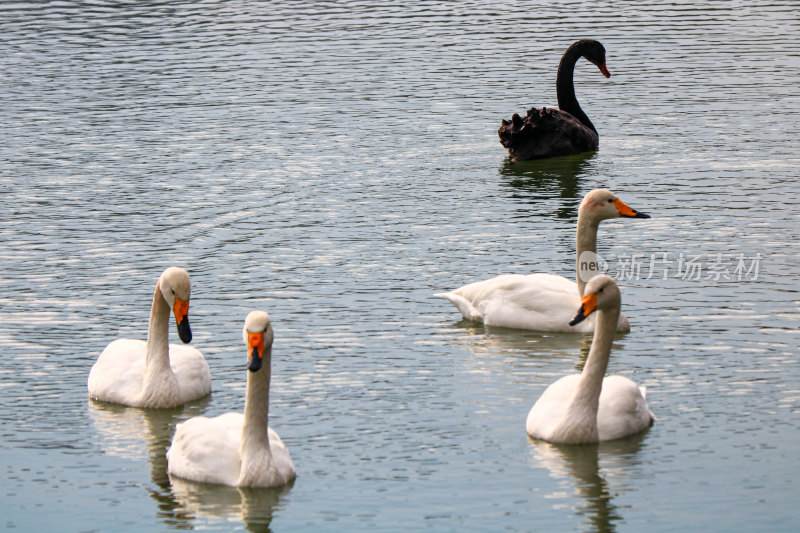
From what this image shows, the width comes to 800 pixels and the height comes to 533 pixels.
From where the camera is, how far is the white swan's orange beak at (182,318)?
12289 mm

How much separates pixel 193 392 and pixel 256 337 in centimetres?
261

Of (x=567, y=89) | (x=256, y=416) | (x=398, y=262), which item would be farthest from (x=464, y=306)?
(x=567, y=89)

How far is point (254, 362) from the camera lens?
33.5 feet

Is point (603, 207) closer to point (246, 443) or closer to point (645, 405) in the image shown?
point (645, 405)

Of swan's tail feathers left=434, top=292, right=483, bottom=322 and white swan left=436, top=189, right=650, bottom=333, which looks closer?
white swan left=436, top=189, right=650, bottom=333

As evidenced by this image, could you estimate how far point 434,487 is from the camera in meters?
10.6

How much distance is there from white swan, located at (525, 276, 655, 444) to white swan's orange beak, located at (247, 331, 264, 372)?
8.18ft

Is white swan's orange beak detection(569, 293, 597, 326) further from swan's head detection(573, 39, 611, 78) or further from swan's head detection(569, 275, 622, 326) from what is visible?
swan's head detection(573, 39, 611, 78)

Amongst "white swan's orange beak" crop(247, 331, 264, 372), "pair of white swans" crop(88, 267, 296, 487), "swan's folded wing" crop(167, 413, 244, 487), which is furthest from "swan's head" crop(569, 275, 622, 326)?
"swan's folded wing" crop(167, 413, 244, 487)

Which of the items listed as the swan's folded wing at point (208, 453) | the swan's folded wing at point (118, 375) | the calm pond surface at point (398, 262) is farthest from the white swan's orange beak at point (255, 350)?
the swan's folded wing at point (118, 375)

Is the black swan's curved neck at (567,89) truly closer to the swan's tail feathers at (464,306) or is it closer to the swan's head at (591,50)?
the swan's head at (591,50)

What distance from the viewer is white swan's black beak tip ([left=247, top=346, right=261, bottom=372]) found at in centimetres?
1019

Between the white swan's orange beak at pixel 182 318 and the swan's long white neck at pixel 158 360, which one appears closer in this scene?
the white swan's orange beak at pixel 182 318

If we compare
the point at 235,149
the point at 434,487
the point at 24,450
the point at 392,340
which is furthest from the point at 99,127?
the point at 434,487
